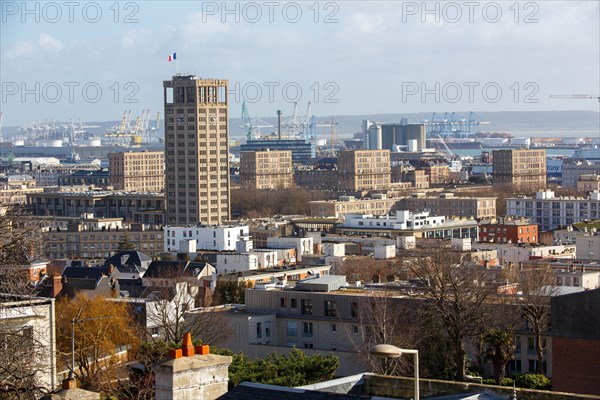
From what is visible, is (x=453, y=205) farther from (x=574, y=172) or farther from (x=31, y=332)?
(x=31, y=332)

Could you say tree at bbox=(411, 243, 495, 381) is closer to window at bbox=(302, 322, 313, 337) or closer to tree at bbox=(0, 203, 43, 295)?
window at bbox=(302, 322, 313, 337)

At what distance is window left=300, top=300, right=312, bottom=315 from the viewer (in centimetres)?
3441

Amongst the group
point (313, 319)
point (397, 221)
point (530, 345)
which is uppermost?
point (397, 221)

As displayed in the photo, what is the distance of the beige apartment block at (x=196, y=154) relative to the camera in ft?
287

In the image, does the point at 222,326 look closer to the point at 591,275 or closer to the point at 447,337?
the point at 447,337

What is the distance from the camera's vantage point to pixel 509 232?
7400cm

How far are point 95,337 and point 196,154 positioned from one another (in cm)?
6245

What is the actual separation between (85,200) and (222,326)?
74.0 meters

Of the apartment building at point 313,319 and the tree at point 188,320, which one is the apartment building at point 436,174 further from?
the tree at point 188,320

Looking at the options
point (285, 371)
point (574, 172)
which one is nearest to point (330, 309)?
point (285, 371)

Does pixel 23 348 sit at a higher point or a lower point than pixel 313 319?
higher

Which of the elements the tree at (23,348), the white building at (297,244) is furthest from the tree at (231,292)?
the tree at (23,348)

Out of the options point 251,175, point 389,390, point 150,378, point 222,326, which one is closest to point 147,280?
point 222,326

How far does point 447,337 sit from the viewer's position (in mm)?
27375
